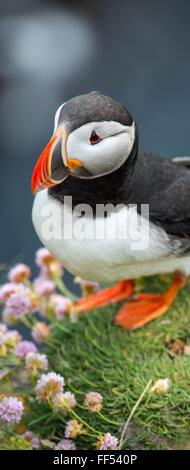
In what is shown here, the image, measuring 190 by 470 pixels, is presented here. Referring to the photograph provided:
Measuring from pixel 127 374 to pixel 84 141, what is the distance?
436mm

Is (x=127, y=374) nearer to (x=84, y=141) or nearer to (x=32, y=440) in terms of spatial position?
(x=32, y=440)

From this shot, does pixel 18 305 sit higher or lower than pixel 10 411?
higher

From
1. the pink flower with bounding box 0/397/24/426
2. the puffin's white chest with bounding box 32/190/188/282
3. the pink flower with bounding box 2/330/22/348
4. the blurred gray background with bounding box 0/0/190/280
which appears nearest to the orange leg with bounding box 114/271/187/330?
the puffin's white chest with bounding box 32/190/188/282

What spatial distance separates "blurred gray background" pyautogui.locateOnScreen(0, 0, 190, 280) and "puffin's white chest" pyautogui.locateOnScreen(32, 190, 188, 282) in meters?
1.34

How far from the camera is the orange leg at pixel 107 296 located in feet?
3.88

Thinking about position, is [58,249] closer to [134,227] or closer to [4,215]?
[134,227]

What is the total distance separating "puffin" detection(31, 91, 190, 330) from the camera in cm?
78

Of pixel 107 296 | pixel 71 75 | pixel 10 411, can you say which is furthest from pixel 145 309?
pixel 71 75

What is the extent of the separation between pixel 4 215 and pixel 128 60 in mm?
1077

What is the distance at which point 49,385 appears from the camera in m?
0.82

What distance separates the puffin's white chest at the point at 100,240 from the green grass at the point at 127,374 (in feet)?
0.47

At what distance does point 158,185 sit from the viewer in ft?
3.15

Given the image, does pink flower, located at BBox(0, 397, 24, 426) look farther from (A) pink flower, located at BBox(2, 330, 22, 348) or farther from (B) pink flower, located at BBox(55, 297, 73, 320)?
(B) pink flower, located at BBox(55, 297, 73, 320)

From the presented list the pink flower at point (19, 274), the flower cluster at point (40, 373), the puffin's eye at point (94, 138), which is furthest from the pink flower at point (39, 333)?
the puffin's eye at point (94, 138)
